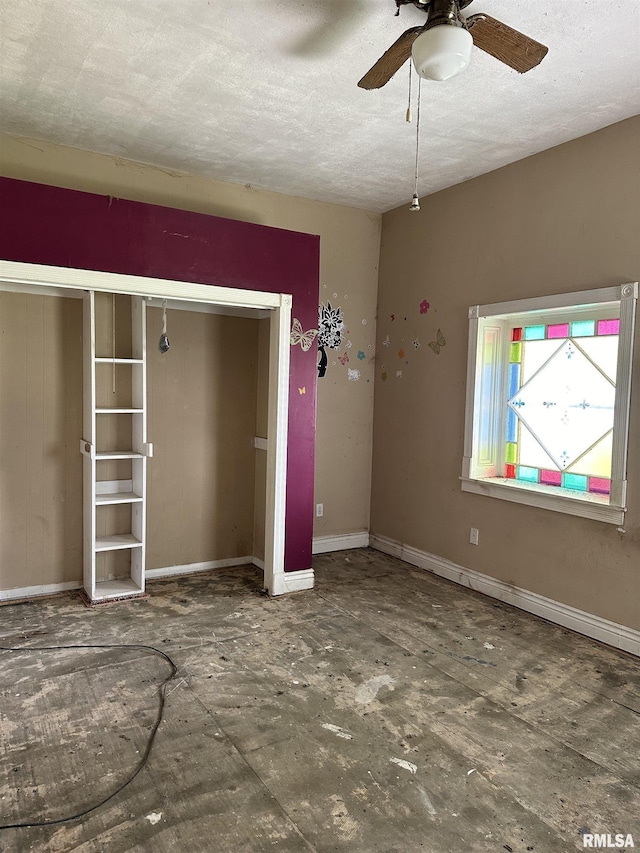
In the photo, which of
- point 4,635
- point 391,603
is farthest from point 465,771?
point 4,635

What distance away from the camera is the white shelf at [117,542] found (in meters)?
3.83

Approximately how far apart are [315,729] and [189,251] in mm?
2805

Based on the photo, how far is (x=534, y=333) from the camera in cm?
411

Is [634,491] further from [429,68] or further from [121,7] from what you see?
[121,7]

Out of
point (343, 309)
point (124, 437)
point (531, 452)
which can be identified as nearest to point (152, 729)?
point (124, 437)

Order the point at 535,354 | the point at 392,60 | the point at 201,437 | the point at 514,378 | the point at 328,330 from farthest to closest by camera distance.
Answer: the point at 328,330 < the point at 201,437 < the point at 514,378 < the point at 535,354 < the point at 392,60

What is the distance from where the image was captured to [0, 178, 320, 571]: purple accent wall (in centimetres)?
323

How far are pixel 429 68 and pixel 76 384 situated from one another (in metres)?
2.98

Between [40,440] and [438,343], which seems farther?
[438,343]

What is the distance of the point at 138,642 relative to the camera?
10.8 feet

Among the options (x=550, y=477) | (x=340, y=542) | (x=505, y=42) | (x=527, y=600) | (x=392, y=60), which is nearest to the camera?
(x=505, y=42)

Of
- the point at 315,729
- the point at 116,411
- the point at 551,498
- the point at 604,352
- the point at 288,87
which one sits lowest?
the point at 315,729

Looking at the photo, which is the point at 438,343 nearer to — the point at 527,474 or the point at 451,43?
the point at 527,474

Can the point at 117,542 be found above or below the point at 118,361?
below
